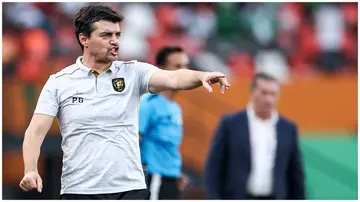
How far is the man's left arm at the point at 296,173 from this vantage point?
25.6 feet

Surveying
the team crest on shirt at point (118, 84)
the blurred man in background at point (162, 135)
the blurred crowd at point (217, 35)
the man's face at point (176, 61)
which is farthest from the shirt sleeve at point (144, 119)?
the blurred crowd at point (217, 35)

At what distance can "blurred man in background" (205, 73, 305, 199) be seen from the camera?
25.0ft

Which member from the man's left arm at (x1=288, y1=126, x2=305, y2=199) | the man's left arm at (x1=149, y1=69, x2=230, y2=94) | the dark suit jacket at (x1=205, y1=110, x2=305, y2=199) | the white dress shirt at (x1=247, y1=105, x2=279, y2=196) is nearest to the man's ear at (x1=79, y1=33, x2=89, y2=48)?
the man's left arm at (x1=149, y1=69, x2=230, y2=94)

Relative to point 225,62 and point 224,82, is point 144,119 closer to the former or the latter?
point 224,82

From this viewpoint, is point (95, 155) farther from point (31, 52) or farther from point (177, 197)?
point (31, 52)

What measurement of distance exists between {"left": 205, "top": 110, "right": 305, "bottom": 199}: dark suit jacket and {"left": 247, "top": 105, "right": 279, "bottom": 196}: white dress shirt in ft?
0.15

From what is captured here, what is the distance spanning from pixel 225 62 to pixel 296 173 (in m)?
7.50

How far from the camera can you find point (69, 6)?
50.1ft

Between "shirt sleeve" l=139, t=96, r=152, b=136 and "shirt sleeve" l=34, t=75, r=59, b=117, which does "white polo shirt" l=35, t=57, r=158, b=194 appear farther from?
"shirt sleeve" l=139, t=96, r=152, b=136

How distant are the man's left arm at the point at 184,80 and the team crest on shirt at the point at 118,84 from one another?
173mm

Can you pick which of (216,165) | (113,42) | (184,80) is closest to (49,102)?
(113,42)

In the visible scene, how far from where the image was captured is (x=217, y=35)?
15.9 metres

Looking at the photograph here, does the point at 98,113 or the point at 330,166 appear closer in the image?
the point at 98,113

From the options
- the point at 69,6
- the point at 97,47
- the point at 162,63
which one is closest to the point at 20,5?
the point at 69,6
